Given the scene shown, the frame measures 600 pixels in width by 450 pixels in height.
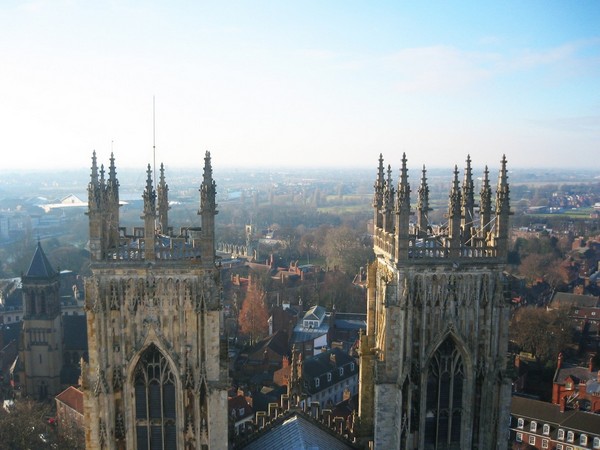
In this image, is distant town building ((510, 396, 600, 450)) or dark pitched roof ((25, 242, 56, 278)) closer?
distant town building ((510, 396, 600, 450))

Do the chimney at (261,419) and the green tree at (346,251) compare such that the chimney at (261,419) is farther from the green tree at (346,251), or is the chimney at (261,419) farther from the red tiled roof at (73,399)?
the green tree at (346,251)

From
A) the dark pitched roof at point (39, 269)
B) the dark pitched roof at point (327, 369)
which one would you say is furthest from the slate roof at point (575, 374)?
the dark pitched roof at point (39, 269)

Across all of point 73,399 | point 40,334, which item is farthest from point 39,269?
point 73,399

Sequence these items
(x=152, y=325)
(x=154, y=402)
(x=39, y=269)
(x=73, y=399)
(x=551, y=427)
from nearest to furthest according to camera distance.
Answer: (x=152, y=325)
(x=154, y=402)
(x=551, y=427)
(x=73, y=399)
(x=39, y=269)

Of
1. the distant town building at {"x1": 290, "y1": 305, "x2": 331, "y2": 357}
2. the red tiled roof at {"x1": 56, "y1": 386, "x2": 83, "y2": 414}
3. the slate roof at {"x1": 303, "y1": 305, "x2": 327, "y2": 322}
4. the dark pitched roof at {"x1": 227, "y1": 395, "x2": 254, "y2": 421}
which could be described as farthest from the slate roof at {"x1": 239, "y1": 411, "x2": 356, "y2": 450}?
the slate roof at {"x1": 303, "y1": 305, "x2": 327, "y2": 322}

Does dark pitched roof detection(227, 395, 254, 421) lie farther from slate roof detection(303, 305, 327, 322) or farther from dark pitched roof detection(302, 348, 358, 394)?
slate roof detection(303, 305, 327, 322)

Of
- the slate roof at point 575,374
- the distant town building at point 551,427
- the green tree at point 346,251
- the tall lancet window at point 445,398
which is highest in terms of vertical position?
the tall lancet window at point 445,398

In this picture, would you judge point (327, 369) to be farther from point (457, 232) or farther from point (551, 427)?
point (457, 232)
